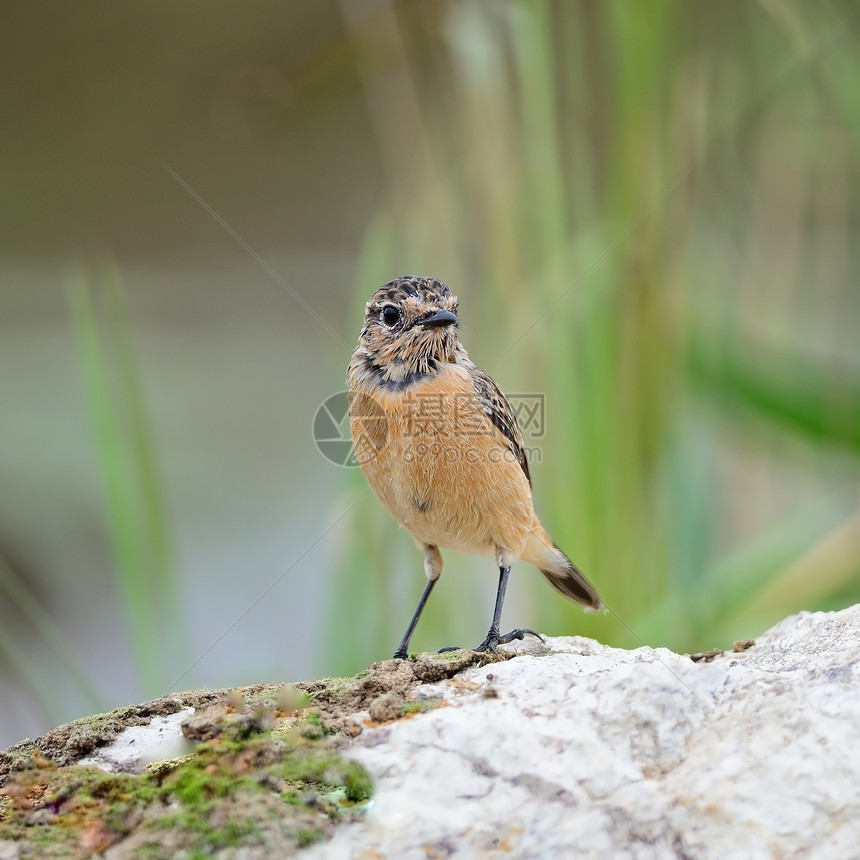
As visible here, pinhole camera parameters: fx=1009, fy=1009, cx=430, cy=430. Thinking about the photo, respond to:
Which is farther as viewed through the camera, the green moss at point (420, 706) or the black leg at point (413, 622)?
the black leg at point (413, 622)

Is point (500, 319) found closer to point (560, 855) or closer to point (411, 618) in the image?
point (411, 618)

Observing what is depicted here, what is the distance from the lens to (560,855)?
6.25 feet

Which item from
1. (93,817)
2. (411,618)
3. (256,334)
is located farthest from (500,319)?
(256,334)

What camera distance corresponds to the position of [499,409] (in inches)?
171

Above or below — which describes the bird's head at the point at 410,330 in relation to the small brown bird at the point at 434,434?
above

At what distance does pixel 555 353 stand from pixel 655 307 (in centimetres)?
48

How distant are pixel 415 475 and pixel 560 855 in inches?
82.4

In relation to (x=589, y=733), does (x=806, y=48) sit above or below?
above

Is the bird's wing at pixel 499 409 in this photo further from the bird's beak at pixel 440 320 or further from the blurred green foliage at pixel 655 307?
the bird's beak at pixel 440 320

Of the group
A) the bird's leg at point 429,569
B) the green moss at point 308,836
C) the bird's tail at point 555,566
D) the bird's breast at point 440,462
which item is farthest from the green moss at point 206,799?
the bird's tail at point 555,566

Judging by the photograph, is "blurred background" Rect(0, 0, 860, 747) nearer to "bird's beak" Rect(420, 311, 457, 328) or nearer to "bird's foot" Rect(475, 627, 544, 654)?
"bird's foot" Rect(475, 627, 544, 654)

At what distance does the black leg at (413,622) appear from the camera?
420 cm

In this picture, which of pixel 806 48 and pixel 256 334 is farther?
pixel 256 334

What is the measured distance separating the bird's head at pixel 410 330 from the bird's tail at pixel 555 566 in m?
1.02
